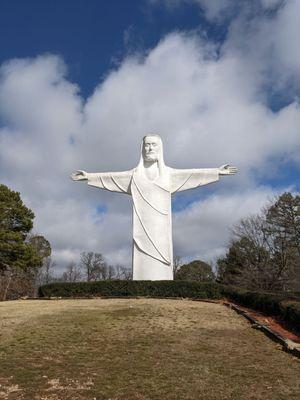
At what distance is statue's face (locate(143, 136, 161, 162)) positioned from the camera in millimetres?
27672

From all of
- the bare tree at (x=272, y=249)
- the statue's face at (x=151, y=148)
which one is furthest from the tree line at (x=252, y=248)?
the statue's face at (x=151, y=148)

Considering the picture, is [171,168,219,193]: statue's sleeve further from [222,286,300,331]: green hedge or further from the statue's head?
[222,286,300,331]: green hedge

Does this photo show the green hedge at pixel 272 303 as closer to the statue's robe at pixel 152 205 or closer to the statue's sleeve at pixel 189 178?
the statue's robe at pixel 152 205

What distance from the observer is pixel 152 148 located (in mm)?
27688

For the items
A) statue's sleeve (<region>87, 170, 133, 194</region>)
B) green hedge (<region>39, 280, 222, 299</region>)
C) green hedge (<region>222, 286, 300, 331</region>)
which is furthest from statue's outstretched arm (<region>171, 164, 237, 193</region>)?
green hedge (<region>222, 286, 300, 331</region>)

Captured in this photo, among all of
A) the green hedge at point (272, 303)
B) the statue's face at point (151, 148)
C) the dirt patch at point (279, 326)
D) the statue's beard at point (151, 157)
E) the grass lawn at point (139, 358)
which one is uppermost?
the statue's face at point (151, 148)

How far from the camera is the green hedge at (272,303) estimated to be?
14045 mm

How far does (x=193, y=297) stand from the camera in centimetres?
2266

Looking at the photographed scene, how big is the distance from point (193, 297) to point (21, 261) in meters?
18.6

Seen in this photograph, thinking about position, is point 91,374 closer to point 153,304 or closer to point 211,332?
point 211,332

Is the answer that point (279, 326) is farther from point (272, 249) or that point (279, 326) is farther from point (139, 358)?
point (272, 249)

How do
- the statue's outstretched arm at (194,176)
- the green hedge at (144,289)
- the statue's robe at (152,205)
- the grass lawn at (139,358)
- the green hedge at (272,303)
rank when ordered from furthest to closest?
the statue's outstretched arm at (194,176) < the statue's robe at (152,205) < the green hedge at (144,289) < the green hedge at (272,303) < the grass lawn at (139,358)

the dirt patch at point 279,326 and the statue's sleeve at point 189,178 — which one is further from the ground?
the statue's sleeve at point 189,178

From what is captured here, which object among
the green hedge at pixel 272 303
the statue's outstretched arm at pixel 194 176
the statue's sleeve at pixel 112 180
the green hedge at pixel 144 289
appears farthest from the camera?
the statue's sleeve at pixel 112 180
